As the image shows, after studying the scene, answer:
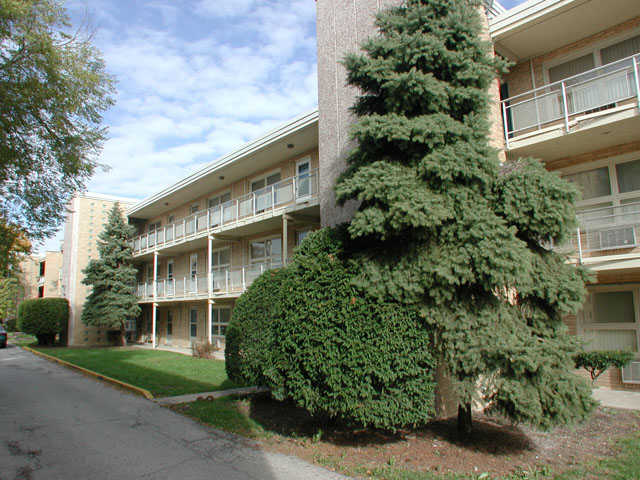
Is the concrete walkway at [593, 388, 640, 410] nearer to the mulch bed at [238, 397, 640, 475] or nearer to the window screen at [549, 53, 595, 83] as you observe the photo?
the mulch bed at [238, 397, 640, 475]

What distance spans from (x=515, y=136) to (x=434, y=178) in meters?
6.51

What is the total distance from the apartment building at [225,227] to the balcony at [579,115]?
6114 mm

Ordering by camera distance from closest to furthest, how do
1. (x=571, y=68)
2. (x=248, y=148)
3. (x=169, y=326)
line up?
(x=571, y=68) < (x=248, y=148) < (x=169, y=326)

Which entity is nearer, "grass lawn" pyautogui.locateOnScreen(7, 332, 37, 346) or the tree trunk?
the tree trunk

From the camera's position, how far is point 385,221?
5.43m

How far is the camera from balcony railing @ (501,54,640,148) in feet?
28.9

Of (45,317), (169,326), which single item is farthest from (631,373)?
(45,317)

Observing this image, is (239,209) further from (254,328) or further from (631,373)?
(631,373)

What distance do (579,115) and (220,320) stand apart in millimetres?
17346

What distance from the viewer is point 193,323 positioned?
23.2m

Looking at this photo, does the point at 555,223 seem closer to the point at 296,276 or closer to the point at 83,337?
the point at 296,276

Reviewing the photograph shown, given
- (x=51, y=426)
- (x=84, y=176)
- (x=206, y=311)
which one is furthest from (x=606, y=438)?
(x=206, y=311)

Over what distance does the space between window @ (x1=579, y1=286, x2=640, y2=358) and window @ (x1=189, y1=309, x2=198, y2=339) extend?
1838 cm

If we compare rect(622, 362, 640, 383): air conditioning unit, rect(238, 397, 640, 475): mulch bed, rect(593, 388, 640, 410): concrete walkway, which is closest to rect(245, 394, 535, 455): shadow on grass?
rect(238, 397, 640, 475): mulch bed
